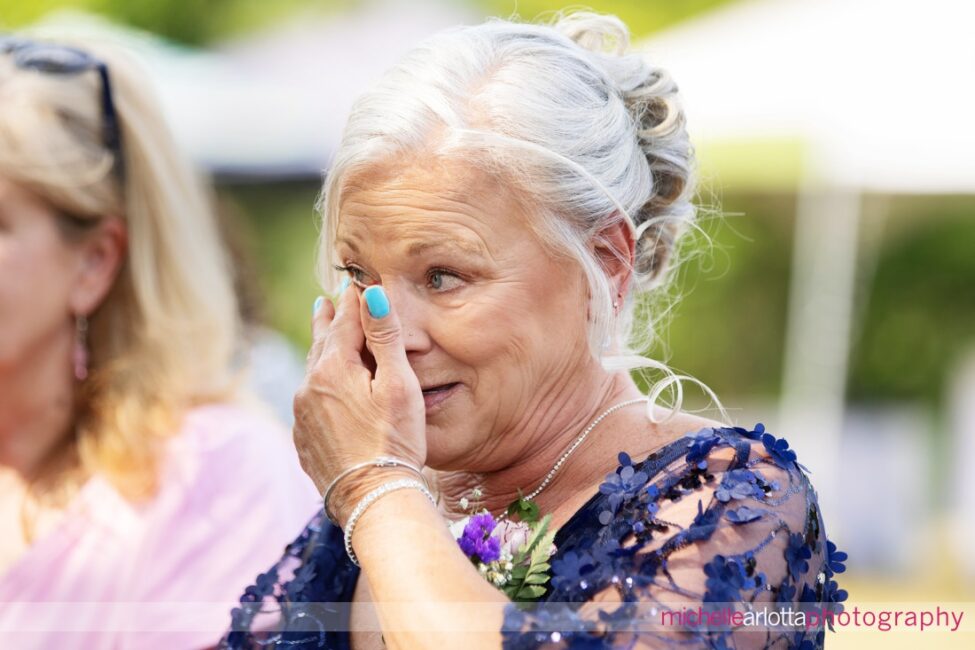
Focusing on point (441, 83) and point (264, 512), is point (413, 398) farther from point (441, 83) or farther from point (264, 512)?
point (264, 512)

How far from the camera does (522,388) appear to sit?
205 cm

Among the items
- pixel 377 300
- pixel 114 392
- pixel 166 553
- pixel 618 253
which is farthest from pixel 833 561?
pixel 114 392

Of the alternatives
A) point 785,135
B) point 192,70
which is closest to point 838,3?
point 785,135

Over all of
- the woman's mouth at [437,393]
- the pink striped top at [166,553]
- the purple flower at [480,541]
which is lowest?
the pink striped top at [166,553]

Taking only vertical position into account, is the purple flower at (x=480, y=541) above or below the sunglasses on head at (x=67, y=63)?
below

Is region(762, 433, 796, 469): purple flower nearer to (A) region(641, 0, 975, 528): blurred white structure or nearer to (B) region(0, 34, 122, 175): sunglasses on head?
(B) region(0, 34, 122, 175): sunglasses on head

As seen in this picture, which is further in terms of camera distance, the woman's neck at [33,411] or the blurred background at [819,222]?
the blurred background at [819,222]

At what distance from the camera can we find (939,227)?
10.3 meters

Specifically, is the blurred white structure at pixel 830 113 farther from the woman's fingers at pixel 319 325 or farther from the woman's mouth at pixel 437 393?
the woman's mouth at pixel 437 393

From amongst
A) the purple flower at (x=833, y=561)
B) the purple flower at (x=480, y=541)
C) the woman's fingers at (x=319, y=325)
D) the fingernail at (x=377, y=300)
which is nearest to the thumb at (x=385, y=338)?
the fingernail at (x=377, y=300)

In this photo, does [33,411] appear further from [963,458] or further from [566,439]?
[963,458]

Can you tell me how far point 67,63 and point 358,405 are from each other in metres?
1.93

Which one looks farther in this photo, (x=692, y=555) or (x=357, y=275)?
(x=357, y=275)

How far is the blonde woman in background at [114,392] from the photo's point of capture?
308cm
